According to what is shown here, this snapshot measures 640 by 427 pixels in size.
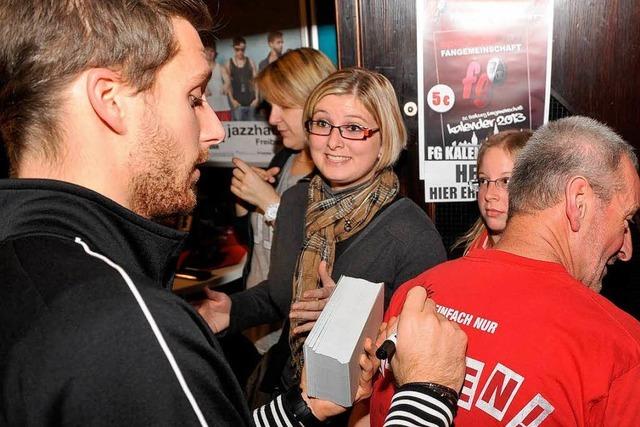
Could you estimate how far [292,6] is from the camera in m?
3.24

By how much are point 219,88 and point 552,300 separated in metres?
2.77

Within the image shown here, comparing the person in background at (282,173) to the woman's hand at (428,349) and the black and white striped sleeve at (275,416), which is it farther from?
the woman's hand at (428,349)

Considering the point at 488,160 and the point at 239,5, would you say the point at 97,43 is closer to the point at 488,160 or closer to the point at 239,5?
the point at 488,160

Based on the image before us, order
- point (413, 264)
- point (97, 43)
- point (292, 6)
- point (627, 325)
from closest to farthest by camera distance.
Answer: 1. point (97, 43)
2. point (627, 325)
3. point (413, 264)
4. point (292, 6)

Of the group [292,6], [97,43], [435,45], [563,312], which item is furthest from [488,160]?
[292,6]

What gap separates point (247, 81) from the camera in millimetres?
3430

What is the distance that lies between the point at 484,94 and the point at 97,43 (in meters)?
1.74

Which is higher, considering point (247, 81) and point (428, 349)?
point (247, 81)

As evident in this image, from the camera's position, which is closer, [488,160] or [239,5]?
[488,160]

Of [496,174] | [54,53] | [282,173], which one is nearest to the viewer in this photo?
[54,53]

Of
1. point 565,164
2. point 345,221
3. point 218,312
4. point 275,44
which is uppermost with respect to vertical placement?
point 275,44

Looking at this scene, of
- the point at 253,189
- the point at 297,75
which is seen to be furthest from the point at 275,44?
the point at 253,189

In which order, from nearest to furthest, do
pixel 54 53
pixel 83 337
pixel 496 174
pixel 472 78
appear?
pixel 83 337 → pixel 54 53 → pixel 496 174 → pixel 472 78

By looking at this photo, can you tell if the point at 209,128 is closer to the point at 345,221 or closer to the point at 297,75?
the point at 345,221
